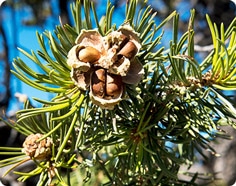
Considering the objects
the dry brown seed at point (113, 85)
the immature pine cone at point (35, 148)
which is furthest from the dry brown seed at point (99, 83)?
the immature pine cone at point (35, 148)

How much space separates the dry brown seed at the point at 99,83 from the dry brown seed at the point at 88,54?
0.04 feet

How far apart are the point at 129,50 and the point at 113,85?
1.3 inches

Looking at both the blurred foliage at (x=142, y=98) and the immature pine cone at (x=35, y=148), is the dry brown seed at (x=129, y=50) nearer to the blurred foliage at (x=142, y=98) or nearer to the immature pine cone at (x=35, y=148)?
the blurred foliage at (x=142, y=98)

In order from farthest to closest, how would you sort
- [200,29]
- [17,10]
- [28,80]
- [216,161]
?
1. [17,10]
2. [200,29]
3. [216,161]
4. [28,80]

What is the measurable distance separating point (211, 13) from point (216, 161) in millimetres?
677

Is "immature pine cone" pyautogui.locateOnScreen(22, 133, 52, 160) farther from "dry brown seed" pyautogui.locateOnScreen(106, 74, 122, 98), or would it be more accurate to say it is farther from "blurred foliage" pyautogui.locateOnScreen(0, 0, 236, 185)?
"dry brown seed" pyautogui.locateOnScreen(106, 74, 122, 98)

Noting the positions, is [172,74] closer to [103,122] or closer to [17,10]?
[103,122]

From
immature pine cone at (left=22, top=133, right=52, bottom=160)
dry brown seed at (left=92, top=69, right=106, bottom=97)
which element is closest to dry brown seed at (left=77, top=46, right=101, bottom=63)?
dry brown seed at (left=92, top=69, right=106, bottom=97)

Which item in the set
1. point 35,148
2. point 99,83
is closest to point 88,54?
point 99,83

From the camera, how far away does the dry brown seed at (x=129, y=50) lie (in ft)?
1.07

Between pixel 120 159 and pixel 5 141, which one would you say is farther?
pixel 5 141

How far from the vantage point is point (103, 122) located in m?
0.35

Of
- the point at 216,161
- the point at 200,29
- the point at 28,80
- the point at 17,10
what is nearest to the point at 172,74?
the point at 28,80

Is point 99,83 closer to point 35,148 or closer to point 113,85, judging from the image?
point 113,85
